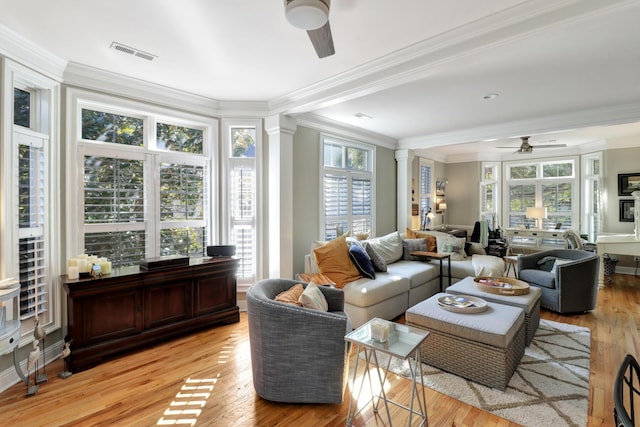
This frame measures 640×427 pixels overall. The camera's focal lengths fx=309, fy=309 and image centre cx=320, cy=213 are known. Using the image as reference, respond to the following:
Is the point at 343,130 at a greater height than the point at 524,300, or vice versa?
the point at 343,130

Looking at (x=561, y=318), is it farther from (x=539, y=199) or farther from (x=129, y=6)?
(x=129, y=6)

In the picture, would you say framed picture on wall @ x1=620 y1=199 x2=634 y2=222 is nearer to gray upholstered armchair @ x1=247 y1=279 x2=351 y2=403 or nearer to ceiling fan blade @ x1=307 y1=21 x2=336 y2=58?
gray upholstered armchair @ x1=247 y1=279 x2=351 y2=403

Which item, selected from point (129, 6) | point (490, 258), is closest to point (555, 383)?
point (490, 258)

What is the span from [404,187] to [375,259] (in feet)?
8.39

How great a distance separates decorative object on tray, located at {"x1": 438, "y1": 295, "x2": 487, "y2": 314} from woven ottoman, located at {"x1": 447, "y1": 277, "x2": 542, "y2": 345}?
39 cm

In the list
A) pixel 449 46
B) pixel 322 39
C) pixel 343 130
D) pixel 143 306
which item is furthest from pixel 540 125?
pixel 143 306

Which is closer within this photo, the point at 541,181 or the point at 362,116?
the point at 362,116

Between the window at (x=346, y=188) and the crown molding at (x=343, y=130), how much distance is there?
0.41 feet

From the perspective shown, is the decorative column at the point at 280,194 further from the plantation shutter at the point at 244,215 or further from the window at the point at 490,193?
the window at the point at 490,193

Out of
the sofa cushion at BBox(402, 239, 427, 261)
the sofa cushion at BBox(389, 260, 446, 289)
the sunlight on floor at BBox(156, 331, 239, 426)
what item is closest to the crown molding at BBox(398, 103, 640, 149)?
the sofa cushion at BBox(402, 239, 427, 261)

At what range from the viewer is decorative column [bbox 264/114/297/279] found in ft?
13.1

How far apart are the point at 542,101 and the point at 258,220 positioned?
155 inches

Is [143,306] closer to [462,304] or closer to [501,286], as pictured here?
[462,304]

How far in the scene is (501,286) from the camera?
11.2ft
